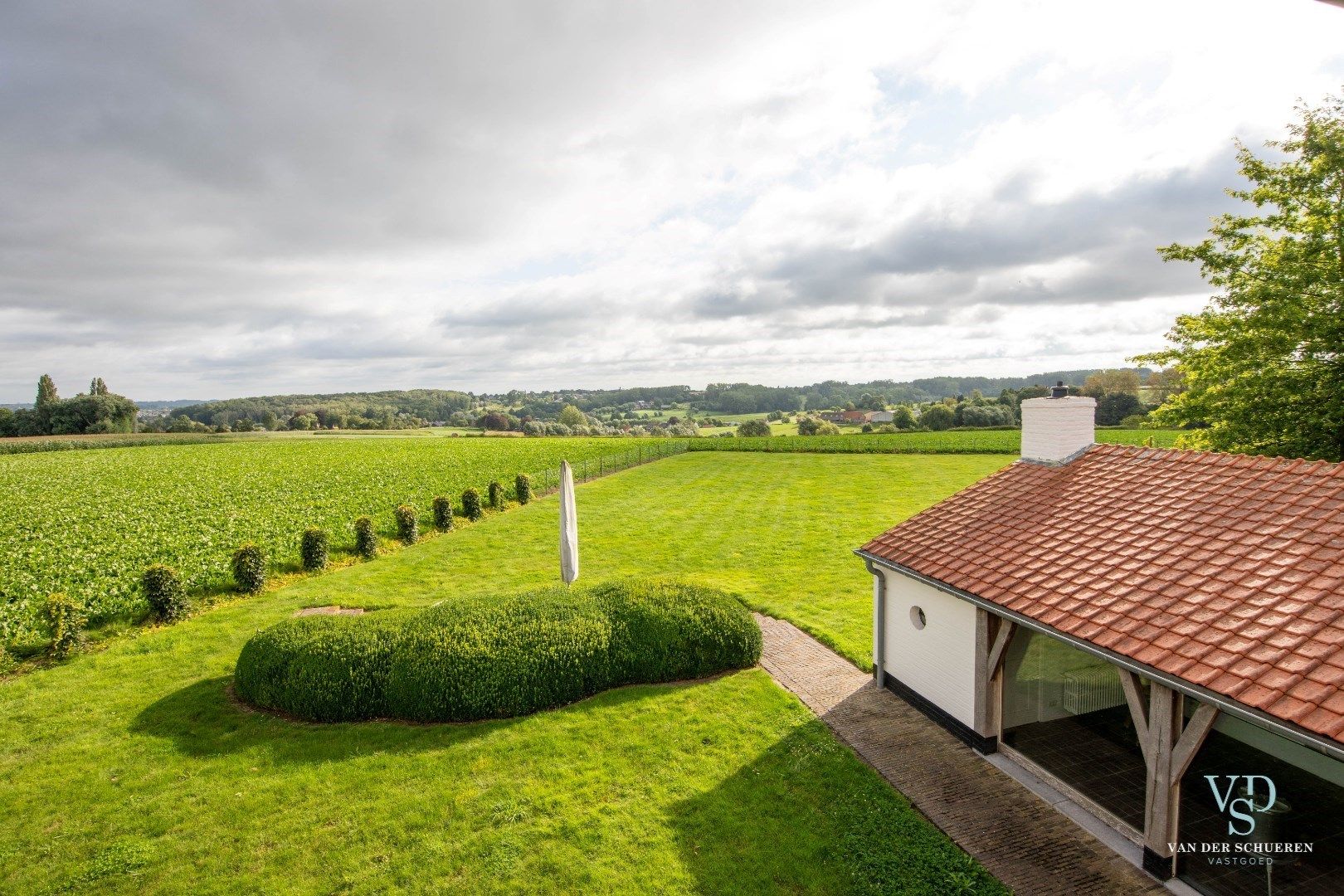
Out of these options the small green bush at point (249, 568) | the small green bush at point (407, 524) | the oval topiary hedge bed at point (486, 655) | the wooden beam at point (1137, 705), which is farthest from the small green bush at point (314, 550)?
the wooden beam at point (1137, 705)

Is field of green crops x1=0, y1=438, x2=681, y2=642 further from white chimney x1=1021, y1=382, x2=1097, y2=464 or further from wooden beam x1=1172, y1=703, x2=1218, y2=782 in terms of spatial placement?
white chimney x1=1021, y1=382, x2=1097, y2=464

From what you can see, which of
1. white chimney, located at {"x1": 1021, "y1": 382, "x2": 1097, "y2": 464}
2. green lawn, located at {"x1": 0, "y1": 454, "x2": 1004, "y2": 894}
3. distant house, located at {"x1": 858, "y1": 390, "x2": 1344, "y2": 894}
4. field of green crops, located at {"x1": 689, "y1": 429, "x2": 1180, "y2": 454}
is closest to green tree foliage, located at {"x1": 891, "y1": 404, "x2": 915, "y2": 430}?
field of green crops, located at {"x1": 689, "y1": 429, "x2": 1180, "y2": 454}

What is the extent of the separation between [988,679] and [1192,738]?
249cm

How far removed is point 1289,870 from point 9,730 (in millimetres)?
16186

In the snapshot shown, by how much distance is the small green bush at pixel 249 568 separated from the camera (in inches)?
580

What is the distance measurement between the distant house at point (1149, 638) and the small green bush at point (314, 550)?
1531 centimetres

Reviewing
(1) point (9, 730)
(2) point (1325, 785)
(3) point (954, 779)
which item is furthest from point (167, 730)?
(2) point (1325, 785)

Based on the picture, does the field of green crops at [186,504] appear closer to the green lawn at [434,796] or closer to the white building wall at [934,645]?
the green lawn at [434,796]

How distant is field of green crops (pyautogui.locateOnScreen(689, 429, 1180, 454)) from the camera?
159 feet

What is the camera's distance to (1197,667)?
493 centimetres

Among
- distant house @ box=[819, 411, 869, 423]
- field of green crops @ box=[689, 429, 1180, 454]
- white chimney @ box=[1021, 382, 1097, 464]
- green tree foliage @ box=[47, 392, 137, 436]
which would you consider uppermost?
green tree foliage @ box=[47, 392, 137, 436]

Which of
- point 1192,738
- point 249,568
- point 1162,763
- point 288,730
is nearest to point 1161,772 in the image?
point 1162,763

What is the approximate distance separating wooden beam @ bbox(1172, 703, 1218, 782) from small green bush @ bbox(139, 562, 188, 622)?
688 inches

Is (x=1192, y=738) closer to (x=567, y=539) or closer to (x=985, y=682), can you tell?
(x=985, y=682)
